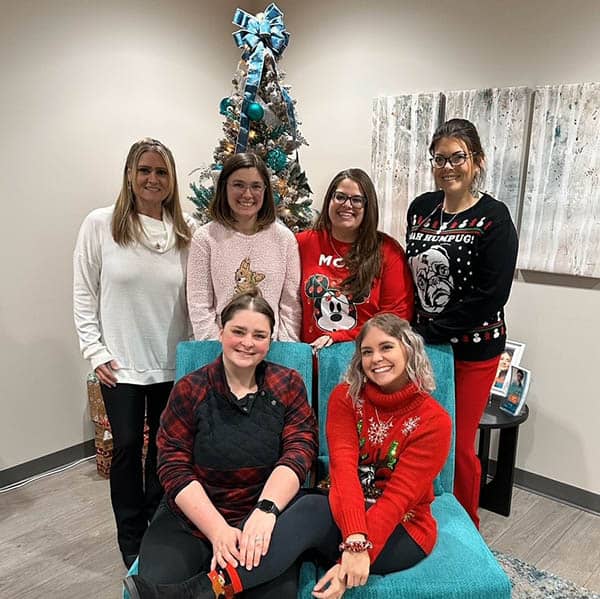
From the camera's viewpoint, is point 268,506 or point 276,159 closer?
point 268,506

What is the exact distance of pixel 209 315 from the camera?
2053mm

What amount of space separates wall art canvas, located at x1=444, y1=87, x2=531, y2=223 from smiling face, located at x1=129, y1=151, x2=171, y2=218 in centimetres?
151

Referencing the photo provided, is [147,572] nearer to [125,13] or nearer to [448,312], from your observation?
[448,312]

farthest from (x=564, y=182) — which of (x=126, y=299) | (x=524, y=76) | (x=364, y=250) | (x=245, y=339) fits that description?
(x=126, y=299)

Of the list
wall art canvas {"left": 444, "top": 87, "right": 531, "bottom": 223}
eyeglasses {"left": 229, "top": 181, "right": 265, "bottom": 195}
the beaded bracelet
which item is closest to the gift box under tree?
eyeglasses {"left": 229, "top": 181, "right": 265, "bottom": 195}

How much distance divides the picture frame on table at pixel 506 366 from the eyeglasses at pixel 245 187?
4.67 feet

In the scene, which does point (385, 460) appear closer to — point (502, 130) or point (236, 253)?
point (236, 253)

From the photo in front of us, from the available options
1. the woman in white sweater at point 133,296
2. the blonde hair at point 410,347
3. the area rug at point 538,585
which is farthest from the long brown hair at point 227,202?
the area rug at point 538,585

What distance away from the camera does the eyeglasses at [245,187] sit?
78.2 inches

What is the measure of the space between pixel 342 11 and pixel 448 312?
2062 mm

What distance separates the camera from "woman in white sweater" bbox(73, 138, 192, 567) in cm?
200

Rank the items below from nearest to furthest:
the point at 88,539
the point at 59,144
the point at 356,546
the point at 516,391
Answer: the point at 356,546, the point at 88,539, the point at 516,391, the point at 59,144

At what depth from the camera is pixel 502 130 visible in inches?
105

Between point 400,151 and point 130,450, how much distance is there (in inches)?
75.9
